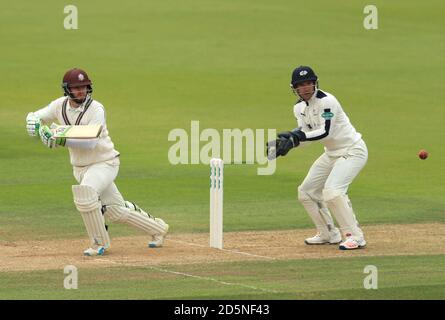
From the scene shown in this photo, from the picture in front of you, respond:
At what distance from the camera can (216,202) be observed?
16469 mm

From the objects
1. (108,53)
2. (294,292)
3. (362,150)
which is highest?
(108,53)

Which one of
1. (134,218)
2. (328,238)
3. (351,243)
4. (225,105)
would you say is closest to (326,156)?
(328,238)

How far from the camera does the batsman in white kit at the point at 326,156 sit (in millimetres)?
16359

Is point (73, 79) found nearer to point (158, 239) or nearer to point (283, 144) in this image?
point (158, 239)

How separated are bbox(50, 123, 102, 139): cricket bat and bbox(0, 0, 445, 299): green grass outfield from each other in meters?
1.67

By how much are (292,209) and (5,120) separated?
11.6m

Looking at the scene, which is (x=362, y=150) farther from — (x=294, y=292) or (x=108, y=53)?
(x=108, y=53)

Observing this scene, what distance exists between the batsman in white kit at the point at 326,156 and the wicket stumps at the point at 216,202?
24.7 inches

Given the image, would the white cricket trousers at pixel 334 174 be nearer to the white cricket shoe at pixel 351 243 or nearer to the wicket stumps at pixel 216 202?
the white cricket shoe at pixel 351 243

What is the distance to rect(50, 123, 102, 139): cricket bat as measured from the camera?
15539mm

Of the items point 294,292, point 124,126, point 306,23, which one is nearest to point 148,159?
point 124,126

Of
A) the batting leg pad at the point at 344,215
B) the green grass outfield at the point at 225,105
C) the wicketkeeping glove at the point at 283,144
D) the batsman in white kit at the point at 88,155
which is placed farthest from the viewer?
the batting leg pad at the point at 344,215

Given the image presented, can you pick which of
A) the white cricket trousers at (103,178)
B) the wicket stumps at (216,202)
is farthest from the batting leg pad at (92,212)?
the wicket stumps at (216,202)

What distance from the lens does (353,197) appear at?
21.6 meters
